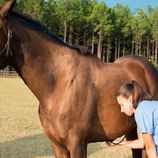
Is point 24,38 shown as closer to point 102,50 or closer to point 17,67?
point 17,67

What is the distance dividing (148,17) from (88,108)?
7126 centimetres

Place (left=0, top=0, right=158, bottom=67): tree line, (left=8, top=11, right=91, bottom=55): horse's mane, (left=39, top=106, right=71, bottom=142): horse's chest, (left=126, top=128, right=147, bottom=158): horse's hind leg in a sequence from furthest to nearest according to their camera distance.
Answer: (left=0, top=0, right=158, bottom=67): tree line, (left=126, top=128, right=147, bottom=158): horse's hind leg, (left=8, top=11, right=91, bottom=55): horse's mane, (left=39, top=106, right=71, bottom=142): horse's chest

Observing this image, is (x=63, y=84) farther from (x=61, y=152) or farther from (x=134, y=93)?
(x=134, y=93)

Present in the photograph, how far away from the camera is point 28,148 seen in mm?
8344

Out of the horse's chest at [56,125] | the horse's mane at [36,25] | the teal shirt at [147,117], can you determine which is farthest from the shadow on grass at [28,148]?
the teal shirt at [147,117]

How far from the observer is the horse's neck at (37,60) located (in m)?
4.16

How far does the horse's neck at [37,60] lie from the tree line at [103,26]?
58.0 metres

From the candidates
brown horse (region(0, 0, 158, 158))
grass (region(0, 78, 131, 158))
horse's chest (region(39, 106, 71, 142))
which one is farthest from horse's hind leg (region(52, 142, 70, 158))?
grass (region(0, 78, 131, 158))

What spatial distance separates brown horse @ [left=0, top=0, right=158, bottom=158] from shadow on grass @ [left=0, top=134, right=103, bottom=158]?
3.52 meters

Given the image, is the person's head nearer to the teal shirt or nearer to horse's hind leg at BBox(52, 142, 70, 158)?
the teal shirt

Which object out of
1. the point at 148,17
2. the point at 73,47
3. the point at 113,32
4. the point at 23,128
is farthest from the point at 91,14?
the point at 73,47

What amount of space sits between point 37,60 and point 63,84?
37cm

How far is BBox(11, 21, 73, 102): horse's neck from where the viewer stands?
4.16 metres

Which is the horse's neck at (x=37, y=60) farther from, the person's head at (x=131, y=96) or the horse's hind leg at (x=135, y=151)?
the horse's hind leg at (x=135, y=151)
